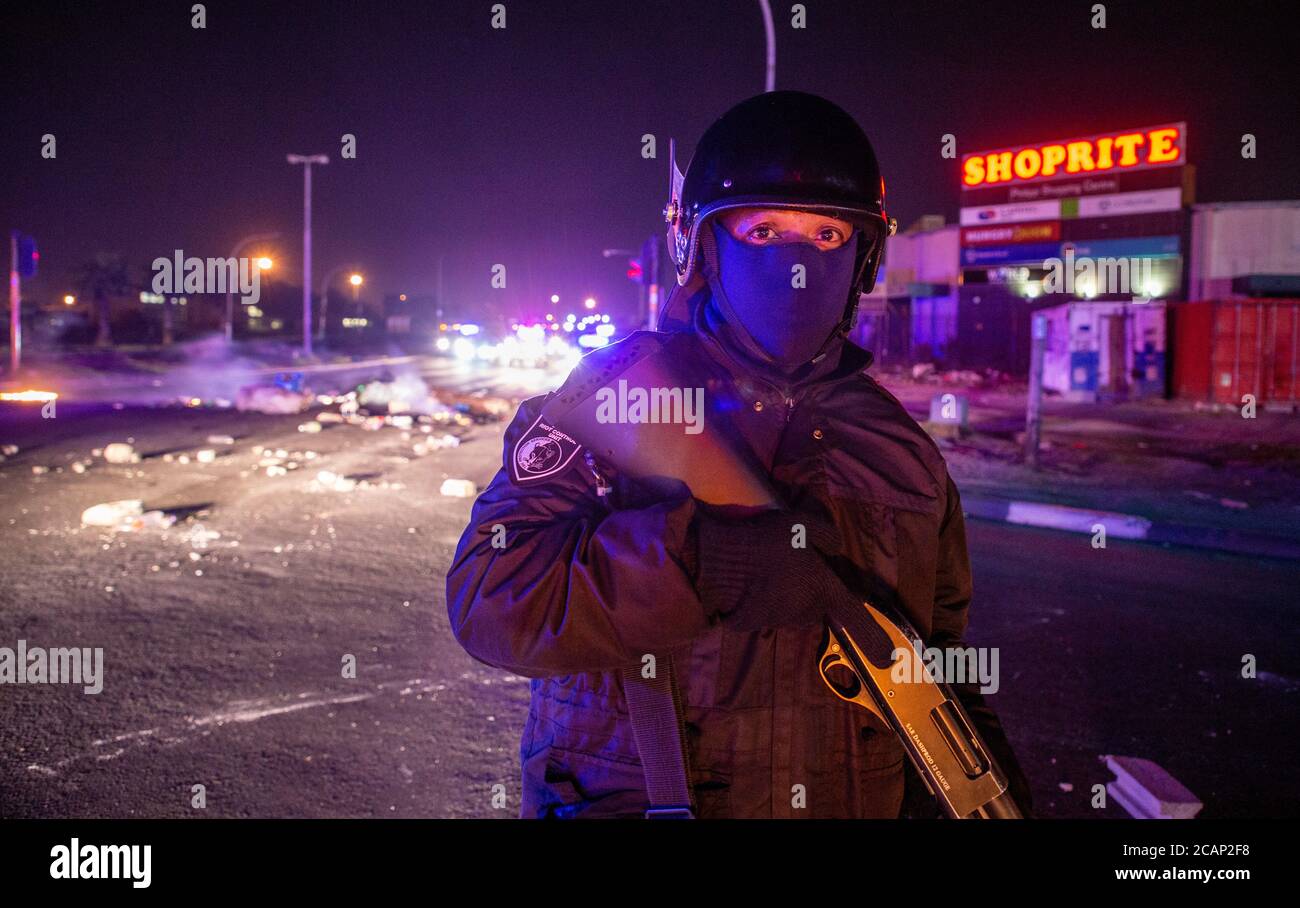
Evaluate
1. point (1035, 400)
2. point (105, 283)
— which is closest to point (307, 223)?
point (105, 283)

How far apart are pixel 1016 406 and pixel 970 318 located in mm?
12701

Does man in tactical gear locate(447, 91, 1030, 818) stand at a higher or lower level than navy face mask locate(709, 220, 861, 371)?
lower

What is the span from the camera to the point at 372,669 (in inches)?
182

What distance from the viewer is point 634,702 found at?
150 cm

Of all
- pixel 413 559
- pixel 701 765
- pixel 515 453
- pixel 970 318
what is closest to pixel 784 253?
pixel 515 453

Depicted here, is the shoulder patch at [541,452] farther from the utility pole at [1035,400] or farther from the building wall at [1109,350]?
the building wall at [1109,350]

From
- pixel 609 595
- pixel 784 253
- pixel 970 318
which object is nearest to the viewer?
pixel 609 595

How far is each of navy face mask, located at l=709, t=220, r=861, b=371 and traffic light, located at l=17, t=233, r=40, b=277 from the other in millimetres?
25100

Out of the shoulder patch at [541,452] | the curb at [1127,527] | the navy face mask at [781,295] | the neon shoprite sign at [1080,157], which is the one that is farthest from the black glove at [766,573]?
the neon shoprite sign at [1080,157]

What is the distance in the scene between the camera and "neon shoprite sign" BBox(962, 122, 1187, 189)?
27.8m

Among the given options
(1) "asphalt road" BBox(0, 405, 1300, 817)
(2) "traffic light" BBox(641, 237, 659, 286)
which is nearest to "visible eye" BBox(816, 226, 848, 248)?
(1) "asphalt road" BBox(0, 405, 1300, 817)

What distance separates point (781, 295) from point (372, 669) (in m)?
3.65

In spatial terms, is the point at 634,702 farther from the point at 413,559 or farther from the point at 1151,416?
the point at 1151,416

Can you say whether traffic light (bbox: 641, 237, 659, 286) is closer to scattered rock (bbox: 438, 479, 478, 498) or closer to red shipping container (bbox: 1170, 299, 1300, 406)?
scattered rock (bbox: 438, 479, 478, 498)
